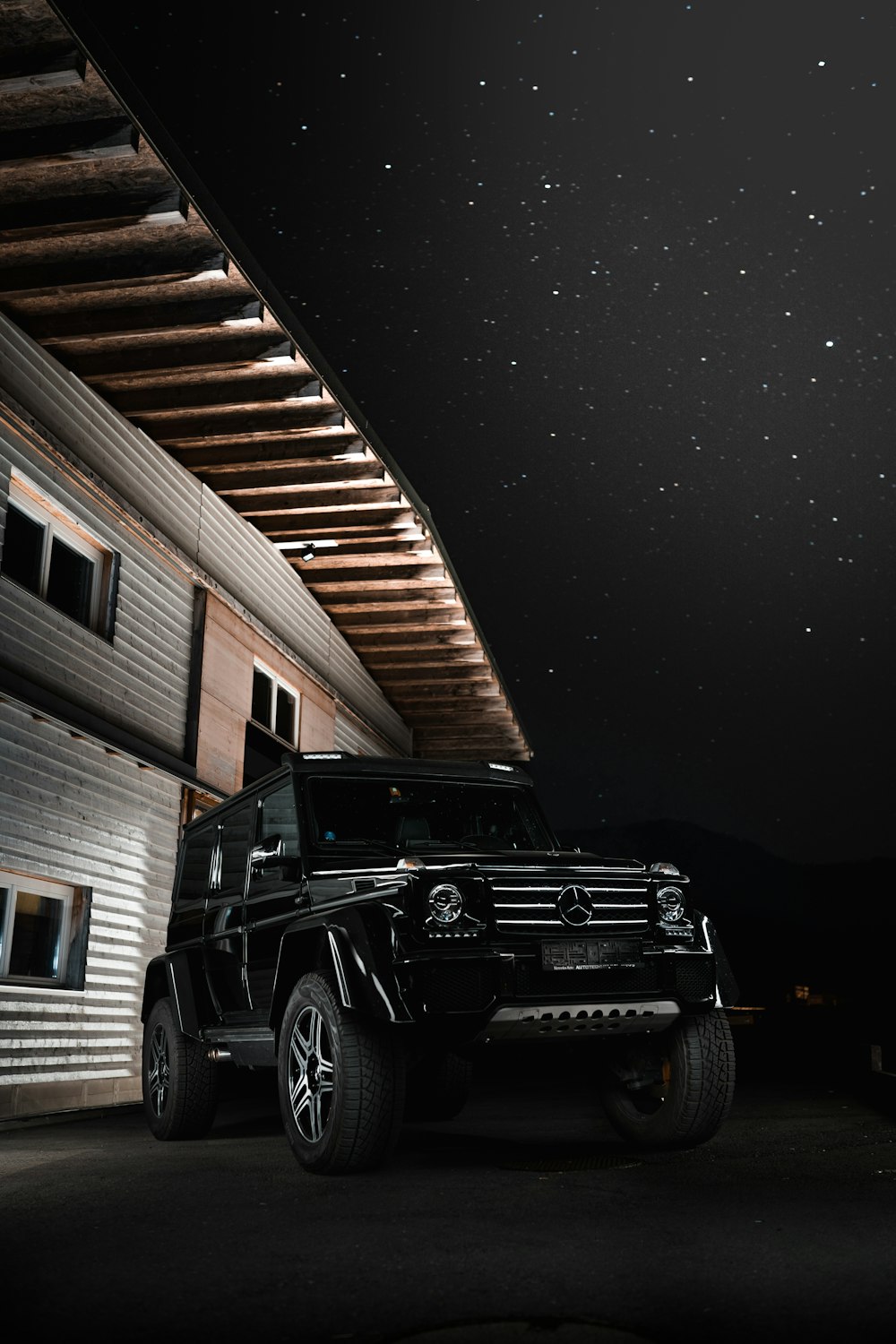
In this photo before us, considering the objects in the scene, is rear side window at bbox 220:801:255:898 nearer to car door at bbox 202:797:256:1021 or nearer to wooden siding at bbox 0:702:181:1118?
car door at bbox 202:797:256:1021

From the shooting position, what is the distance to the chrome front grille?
21.5ft

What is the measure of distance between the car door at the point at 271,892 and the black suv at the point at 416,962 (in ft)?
Result: 0.06

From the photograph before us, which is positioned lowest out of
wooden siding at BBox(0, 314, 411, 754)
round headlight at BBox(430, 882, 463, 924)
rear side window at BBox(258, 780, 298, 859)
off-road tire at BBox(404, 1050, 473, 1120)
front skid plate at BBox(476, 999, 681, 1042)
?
off-road tire at BBox(404, 1050, 473, 1120)

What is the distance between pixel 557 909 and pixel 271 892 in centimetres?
194

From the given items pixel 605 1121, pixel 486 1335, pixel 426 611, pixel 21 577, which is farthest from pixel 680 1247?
pixel 426 611

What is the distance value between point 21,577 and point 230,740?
14.4 ft

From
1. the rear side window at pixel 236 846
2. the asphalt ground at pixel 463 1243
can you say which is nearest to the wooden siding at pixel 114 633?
the rear side window at pixel 236 846

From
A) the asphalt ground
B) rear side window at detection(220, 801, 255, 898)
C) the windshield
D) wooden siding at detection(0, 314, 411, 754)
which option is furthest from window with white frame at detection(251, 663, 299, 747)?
the asphalt ground

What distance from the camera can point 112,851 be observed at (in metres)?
12.5

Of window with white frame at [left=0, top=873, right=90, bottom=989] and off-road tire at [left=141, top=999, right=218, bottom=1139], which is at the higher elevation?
window with white frame at [left=0, top=873, right=90, bottom=989]

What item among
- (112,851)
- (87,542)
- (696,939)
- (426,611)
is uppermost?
(426,611)

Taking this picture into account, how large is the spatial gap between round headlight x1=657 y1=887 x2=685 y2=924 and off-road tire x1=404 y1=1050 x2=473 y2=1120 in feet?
10.7

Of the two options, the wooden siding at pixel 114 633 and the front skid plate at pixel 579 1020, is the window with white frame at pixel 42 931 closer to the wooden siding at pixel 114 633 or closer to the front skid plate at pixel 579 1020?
the wooden siding at pixel 114 633

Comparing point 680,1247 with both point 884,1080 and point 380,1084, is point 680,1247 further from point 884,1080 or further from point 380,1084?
point 884,1080
